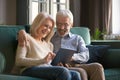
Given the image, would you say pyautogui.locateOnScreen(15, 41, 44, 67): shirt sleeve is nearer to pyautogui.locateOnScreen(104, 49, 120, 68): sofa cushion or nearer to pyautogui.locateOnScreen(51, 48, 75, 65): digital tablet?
pyautogui.locateOnScreen(51, 48, 75, 65): digital tablet

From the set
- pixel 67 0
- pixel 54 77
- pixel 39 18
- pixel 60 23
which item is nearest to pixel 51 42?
pixel 60 23

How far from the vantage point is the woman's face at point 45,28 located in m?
2.41

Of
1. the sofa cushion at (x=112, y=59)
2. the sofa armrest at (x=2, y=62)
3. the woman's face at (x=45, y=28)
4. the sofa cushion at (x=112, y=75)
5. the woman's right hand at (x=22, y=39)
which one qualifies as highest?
the woman's face at (x=45, y=28)

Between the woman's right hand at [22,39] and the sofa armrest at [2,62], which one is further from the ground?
the woman's right hand at [22,39]

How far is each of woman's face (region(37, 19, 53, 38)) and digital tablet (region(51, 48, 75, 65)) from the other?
204 millimetres

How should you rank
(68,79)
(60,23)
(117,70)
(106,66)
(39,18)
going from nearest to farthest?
(68,79) → (39,18) → (60,23) → (117,70) → (106,66)

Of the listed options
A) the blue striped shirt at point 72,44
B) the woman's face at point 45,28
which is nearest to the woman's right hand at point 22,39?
the woman's face at point 45,28

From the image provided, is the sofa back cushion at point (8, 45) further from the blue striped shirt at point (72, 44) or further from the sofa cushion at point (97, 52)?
the sofa cushion at point (97, 52)

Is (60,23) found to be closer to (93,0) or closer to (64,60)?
(64,60)

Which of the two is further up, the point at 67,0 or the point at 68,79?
the point at 67,0

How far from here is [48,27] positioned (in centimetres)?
245

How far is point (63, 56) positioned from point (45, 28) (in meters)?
0.30

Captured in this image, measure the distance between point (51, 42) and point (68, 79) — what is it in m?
0.75

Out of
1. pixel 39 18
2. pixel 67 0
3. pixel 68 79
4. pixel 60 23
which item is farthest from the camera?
pixel 67 0
